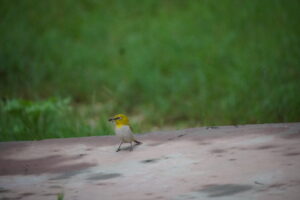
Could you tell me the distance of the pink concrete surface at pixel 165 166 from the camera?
1973 mm

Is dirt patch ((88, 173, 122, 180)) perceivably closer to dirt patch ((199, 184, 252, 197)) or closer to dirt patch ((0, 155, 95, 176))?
dirt patch ((0, 155, 95, 176))

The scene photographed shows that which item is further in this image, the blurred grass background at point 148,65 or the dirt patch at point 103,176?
the blurred grass background at point 148,65

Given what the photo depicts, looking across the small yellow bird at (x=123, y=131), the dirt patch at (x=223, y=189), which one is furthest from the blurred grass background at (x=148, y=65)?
the dirt patch at (x=223, y=189)

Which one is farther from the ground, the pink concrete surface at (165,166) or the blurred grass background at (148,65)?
the blurred grass background at (148,65)

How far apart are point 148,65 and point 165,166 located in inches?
152

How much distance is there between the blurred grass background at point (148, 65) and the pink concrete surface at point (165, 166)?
122 centimetres

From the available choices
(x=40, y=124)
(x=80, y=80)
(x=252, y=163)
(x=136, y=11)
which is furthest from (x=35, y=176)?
(x=136, y=11)

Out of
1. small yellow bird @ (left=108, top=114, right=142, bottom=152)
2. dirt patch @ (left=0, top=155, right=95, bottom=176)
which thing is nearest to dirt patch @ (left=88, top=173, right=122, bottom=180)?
dirt patch @ (left=0, top=155, right=95, bottom=176)

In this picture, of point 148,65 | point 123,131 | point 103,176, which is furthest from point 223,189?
point 148,65

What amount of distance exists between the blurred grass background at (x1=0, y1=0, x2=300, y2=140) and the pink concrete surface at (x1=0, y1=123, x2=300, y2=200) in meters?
1.22

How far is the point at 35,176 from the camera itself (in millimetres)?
2344

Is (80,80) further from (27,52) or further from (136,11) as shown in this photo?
(136,11)

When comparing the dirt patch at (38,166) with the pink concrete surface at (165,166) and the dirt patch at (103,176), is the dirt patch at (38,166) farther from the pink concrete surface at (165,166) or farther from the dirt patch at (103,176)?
the dirt patch at (103,176)

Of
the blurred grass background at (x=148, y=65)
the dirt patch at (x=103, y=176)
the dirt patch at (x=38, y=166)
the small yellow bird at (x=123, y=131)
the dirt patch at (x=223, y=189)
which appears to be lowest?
the dirt patch at (x=223, y=189)
